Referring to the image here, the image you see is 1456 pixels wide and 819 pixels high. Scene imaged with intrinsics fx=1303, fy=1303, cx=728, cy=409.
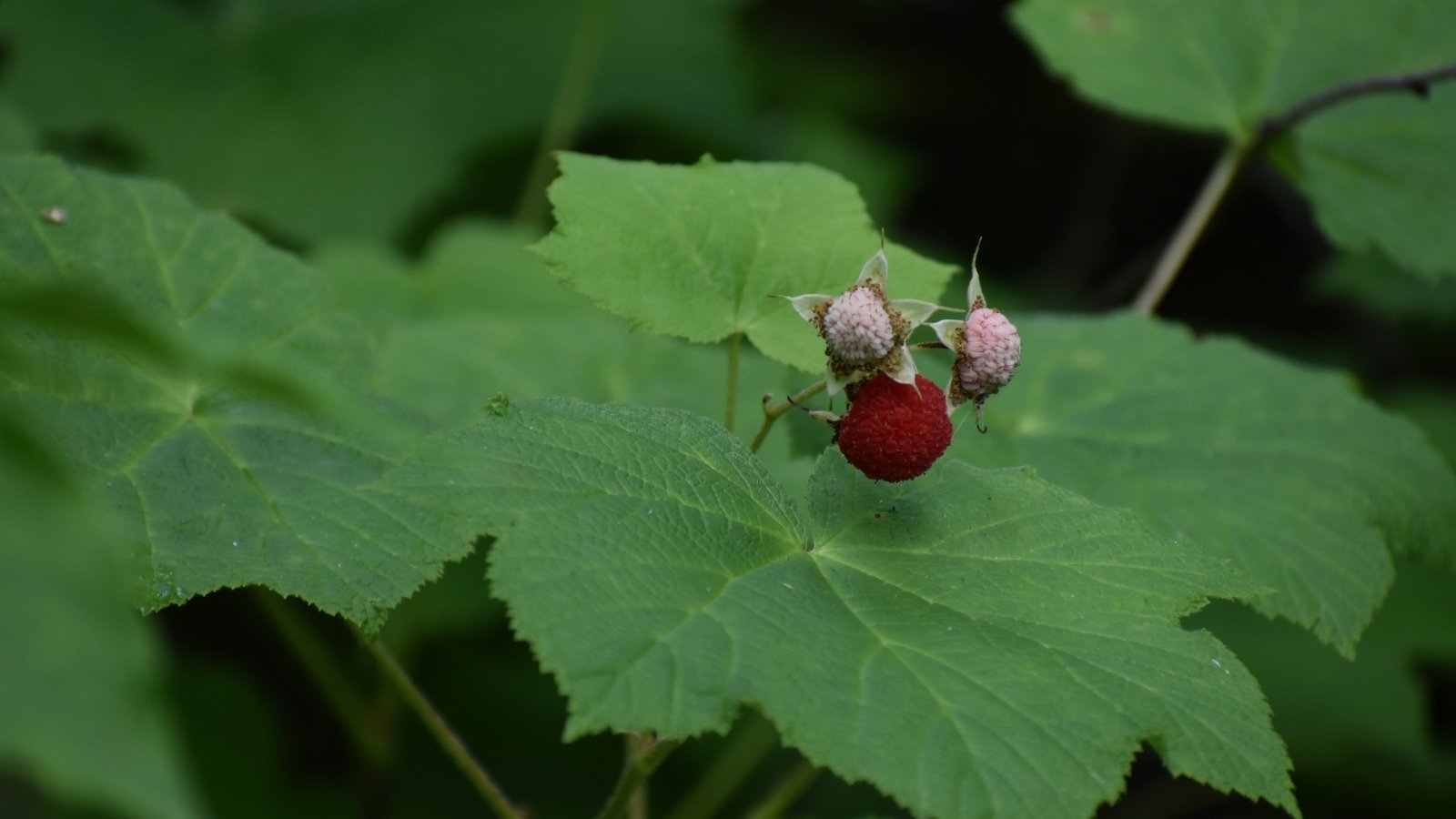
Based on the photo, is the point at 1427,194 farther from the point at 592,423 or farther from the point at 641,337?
the point at 592,423

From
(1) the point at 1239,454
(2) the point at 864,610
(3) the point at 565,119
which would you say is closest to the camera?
(2) the point at 864,610

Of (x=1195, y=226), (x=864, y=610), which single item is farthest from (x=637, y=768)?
(x=1195, y=226)

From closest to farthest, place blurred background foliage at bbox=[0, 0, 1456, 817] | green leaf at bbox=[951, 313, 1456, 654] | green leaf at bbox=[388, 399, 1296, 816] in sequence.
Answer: green leaf at bbox=[388, 399, 1296, 816] → green leaf at bbox=[951, 313, 1456, 654] → blurred background foliage at bbox=[0, 0, 1456, 817]

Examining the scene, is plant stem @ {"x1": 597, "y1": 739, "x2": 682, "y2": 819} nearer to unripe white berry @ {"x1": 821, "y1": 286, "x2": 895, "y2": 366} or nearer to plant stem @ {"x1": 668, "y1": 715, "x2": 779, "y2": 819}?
unripe white berry @ {"x1": 821, "y1": 286, "x2": 895, "y2": 366}

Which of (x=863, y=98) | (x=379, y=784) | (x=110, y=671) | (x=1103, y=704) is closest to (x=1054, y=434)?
(x=1103, y=704)

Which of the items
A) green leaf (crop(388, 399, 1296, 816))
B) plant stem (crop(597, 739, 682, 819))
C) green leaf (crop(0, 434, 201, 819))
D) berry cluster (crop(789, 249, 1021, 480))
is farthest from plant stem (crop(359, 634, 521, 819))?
green leaf (crop(0, 434, 201, 819))

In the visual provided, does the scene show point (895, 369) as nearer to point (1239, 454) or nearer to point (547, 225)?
point (1239, 454)
